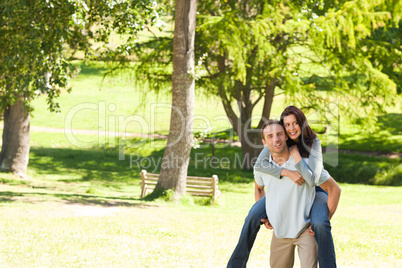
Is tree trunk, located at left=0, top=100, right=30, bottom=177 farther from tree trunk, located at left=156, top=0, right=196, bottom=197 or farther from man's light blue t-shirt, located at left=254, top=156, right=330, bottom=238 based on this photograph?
man's light blue t-shirt, located at left=254, top=156, right=330, bottom=238

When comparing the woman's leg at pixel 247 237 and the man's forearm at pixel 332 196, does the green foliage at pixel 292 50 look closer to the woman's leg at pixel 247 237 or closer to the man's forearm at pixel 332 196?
the woman's leg at pixel 247 237

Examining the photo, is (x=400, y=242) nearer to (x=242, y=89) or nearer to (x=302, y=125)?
(x=302, y=125)

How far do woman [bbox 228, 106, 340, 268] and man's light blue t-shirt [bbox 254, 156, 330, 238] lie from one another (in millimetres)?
59

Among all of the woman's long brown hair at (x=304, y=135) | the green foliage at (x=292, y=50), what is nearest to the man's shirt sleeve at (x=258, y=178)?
the woman's long brown hair at (x=304, y=135)

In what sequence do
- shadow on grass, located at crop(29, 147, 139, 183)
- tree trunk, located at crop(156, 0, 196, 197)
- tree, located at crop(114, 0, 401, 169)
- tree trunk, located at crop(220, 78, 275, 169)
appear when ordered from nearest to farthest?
tree trunk, located at crop(156, 0, 196, 197) < tree, located at crop(114, 0, 401, 169) < shadow on grass, located at crop(29, 147, 139, 183) < tree trunk, located at crop(220, 78, 275, 169)

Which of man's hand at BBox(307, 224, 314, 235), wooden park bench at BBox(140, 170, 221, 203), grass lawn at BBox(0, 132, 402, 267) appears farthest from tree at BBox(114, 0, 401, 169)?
man's hand at BBox(307, 224, 314, 235)

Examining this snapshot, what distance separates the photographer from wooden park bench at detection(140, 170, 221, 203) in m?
14.3

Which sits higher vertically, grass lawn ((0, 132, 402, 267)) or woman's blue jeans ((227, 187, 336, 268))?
woman's blue jeans ((227, 187, 336, 268))

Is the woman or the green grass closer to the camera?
the woman

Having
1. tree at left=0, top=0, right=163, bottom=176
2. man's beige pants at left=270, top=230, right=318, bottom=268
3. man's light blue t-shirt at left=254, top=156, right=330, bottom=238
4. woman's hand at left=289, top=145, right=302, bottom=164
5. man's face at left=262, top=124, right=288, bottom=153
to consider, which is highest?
tree at left=0, top=0, right=163, bottom=176

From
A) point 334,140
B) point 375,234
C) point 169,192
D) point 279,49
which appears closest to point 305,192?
point 375,234

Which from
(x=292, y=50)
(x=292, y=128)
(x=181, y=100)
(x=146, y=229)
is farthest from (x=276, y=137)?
(x=292, y=50)

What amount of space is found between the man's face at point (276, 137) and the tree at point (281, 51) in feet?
42.4

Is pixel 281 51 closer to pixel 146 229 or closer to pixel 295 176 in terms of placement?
pixel 146 229
